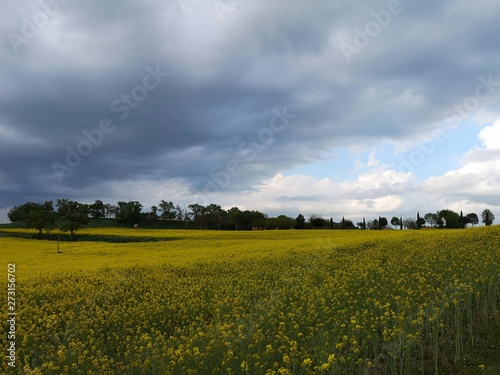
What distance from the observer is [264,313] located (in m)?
11.3

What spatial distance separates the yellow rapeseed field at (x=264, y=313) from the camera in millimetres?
8047

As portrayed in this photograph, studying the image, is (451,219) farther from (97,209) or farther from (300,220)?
(97,209)

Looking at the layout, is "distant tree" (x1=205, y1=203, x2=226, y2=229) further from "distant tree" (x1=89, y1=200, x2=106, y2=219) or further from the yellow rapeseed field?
the yellow rapeseed field

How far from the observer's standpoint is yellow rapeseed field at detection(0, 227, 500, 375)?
8047mm

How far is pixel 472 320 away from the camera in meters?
9.78

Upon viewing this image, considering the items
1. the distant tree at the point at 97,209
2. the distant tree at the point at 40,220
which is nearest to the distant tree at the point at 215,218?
the distant tree at the point at 40,220

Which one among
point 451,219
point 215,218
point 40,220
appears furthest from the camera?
point 215,218

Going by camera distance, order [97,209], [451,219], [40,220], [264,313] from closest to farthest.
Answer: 1. [264,313]
2. [40,220]
3. [451,219]
4. [97,209]

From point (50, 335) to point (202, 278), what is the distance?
850 centimetres

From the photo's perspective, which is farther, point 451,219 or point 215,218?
point 215,218

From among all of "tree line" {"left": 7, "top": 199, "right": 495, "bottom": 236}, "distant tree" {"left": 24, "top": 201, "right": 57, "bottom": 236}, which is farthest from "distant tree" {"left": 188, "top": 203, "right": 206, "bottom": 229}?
"distant tree" {"left": 24, "top": 201, "right": 57, "bottom": 236}

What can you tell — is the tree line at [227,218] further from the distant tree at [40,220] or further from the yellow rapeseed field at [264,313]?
the yellow rapeseed field at [264,313]

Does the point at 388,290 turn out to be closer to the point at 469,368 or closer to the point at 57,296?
the point at 469,368

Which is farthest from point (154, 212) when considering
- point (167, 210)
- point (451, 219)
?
point (451, 219)
